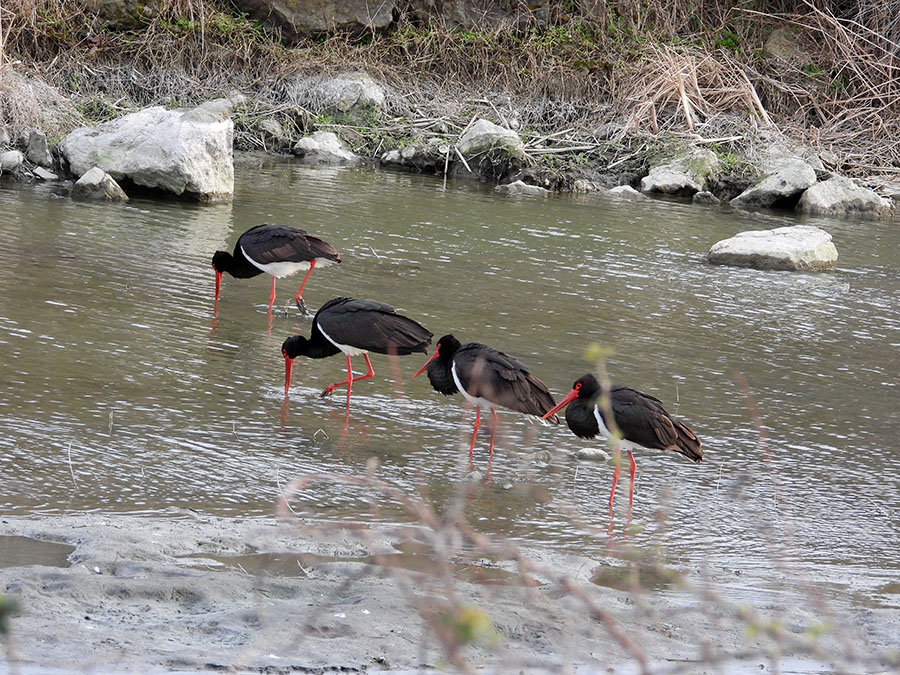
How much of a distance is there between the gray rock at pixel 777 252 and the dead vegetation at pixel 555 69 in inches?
247

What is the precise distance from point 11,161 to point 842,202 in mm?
11292

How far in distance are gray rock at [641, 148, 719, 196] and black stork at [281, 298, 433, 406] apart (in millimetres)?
10969

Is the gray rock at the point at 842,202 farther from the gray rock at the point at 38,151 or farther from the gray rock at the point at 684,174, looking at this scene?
the gray rock at the point at 38,151

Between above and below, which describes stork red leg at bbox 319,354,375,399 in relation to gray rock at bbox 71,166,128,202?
below

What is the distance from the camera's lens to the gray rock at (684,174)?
690 inches

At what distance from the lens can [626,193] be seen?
1723 centimetres

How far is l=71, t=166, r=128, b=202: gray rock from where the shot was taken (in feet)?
43.3

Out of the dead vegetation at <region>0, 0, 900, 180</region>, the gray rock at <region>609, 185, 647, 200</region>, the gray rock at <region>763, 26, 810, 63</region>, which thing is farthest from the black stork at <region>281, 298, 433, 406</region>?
the gray rock at <region>763, 26, 810, 63</region>

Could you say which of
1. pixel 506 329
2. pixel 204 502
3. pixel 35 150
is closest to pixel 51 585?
pixel 204 502

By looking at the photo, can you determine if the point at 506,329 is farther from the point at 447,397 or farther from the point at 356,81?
the point at 356,81

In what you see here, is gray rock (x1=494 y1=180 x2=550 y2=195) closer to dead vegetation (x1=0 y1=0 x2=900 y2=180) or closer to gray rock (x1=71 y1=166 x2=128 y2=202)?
dead vegetation (x1=0 y1=0 x2=900 y2=180)

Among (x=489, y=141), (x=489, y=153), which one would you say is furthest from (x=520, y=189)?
(x=489, y=141)

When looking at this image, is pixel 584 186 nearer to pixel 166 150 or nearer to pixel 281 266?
pixel 166 150

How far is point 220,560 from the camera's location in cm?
465
